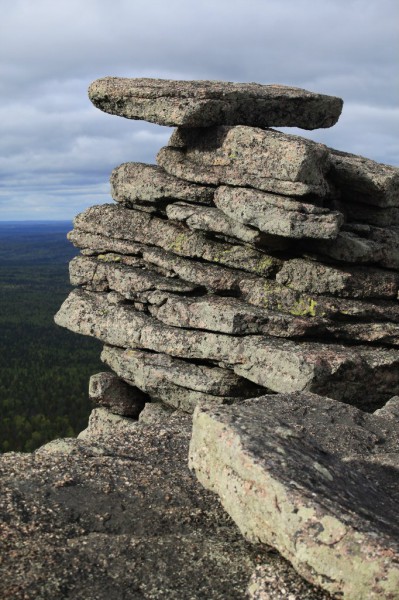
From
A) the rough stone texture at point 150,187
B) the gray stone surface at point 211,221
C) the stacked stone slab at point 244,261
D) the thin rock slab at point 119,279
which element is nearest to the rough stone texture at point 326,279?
the stacked stone slab at point 244,261

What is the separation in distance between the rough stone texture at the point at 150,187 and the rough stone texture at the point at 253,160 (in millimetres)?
416

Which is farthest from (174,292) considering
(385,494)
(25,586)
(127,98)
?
(25,586)

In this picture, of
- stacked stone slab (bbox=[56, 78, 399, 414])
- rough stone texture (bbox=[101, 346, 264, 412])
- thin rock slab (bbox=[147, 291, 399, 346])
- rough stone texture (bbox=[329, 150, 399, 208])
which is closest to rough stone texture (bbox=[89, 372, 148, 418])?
stacked stone slab (bbox=[56, 78, 399, 414])

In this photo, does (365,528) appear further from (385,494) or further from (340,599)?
(385,494)

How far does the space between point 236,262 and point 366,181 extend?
6366 mm

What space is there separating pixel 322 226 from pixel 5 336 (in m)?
141

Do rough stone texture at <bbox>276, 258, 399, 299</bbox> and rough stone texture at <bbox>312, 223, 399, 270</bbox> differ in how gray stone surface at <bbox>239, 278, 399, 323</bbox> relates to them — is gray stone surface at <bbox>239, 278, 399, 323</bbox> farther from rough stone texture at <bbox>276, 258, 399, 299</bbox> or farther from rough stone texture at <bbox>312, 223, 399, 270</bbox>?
rough stone texture at <bbox>312, 223, 399, 270</bbox>

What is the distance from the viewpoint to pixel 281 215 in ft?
80.0

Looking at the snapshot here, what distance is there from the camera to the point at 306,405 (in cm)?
1759

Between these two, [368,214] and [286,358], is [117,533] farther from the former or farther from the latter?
[368,214]

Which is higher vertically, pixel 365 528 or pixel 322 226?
pixel 322 226

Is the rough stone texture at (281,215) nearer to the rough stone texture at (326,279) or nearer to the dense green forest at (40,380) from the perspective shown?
the rough stone texture at (326,279)

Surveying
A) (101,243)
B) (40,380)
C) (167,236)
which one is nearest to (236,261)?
(167,236)

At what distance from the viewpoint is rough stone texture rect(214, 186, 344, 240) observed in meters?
24.2
